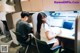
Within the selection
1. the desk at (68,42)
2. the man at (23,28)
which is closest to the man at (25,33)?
the man at (23,28)

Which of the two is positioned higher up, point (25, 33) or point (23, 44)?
point (25, 33)

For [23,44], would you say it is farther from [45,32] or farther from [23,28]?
[45,32]

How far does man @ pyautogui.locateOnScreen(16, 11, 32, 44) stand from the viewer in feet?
5.44

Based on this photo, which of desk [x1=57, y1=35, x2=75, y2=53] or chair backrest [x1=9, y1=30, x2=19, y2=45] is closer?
desk [x1=57, y1=35, x2=75, y2=53]

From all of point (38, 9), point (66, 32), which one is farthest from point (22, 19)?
point (66, 32)

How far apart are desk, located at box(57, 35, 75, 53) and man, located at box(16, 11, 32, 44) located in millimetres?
370

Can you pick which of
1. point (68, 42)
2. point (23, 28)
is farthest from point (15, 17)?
point (68, 42)

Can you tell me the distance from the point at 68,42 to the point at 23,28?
21.0 inches

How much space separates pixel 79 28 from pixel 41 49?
0.49 metres

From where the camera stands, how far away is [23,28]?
1689 mm

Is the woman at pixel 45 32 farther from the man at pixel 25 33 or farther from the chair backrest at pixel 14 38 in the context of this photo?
the chair backrest at pixel 14 38

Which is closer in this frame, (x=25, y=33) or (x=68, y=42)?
(x=68, y=42)

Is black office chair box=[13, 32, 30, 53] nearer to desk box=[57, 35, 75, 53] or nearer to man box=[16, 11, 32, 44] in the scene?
man box=[16, 11, 32, 44]

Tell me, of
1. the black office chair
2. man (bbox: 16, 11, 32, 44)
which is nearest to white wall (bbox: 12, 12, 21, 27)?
man (bbox: 16, 11, 32, 44)
